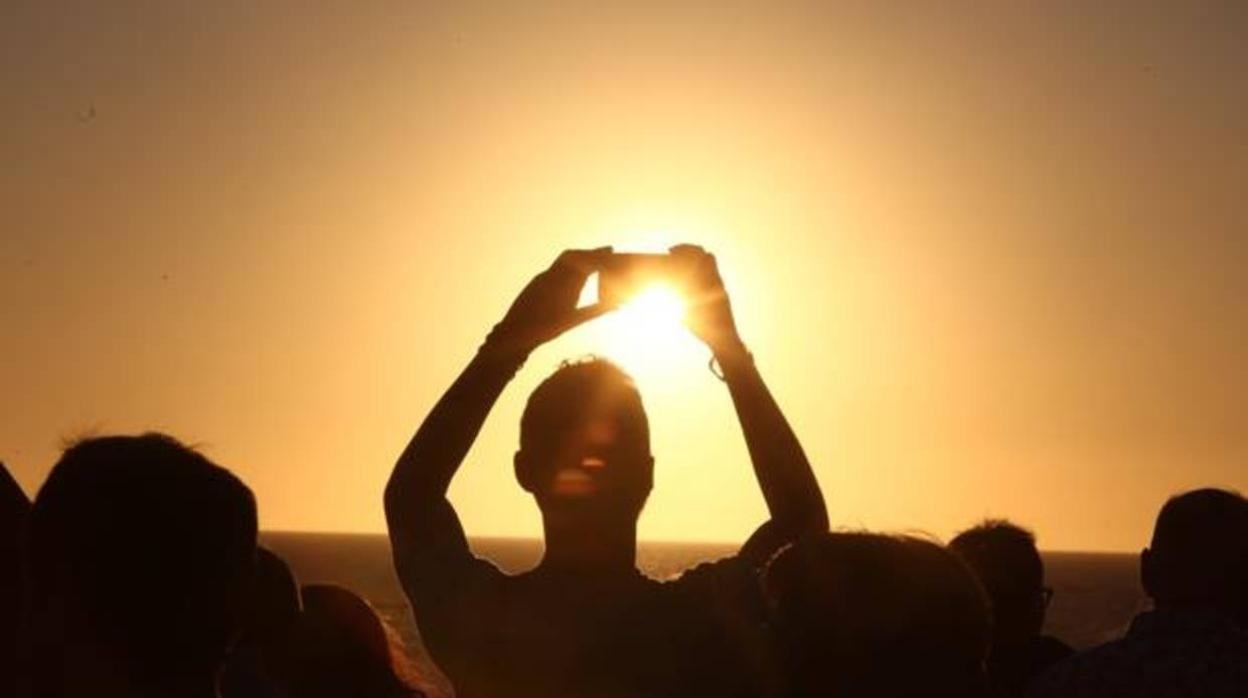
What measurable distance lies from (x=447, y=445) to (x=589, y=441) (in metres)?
0.35

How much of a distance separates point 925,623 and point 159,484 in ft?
4.69

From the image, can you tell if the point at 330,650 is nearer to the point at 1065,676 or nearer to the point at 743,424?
the point at 743,424

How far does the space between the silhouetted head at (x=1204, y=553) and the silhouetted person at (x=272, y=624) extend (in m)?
2.72

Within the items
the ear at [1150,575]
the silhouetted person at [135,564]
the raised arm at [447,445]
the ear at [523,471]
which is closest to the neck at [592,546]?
the ear at [523,471]

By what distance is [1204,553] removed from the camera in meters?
6.22

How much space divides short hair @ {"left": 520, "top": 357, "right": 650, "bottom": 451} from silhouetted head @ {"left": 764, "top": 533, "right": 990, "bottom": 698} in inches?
42.7

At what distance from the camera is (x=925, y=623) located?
3736 mm

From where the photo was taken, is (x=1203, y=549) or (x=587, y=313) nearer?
(x=587, y=313)

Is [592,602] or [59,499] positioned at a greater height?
[59,499]

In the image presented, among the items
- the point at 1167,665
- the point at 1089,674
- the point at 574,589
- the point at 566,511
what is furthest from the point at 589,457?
the point at 1167,665

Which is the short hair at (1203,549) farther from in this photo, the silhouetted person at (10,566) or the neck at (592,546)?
the silhouetted person at (10,566)

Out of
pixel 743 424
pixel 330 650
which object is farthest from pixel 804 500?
pixel 330 650

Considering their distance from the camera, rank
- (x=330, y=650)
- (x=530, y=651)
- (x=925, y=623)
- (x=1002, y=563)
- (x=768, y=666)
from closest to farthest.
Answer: (x=925, y=623) → (x=768, y=666) → (x=530, y=651) → (x=330, y=650) → (x=1002, y=563)

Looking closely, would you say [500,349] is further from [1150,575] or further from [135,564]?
[1150,575]
